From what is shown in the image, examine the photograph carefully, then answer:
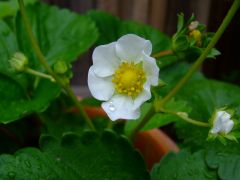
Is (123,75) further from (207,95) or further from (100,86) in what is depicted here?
(207,95)

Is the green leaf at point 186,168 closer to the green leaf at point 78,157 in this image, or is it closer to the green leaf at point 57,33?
the green leaf at point 78,157

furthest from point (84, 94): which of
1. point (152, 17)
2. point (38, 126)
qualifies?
point (38, 126)

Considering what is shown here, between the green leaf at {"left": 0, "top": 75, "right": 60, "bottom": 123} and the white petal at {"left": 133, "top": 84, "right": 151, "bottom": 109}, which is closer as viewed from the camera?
the white petal at {"left": 133, "top": 84, "right": 151, "bottom": 109}

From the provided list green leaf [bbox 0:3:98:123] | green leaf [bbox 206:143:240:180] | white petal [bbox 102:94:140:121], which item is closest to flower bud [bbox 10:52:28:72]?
green leaf [bbox 0:3:98:123]

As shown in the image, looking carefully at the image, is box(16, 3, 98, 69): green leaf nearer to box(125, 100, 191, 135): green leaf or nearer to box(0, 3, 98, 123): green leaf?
box(0, 3, 98, 123): green leaf

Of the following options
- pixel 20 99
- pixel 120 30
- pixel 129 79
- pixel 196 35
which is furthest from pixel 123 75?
pixel 120 30

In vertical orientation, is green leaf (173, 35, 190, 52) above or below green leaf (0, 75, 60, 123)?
above

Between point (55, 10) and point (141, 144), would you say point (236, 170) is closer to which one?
point (141, 144)
